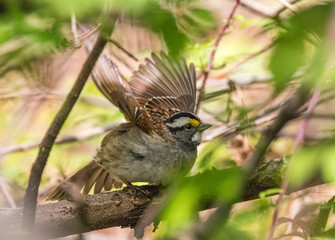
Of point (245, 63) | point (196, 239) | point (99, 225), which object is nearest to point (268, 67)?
point (196, 239)

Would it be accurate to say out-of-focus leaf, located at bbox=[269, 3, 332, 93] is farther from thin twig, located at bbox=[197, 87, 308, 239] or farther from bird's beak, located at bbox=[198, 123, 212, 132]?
bird's beak, located at bbox=[198, 123, 212, 132]

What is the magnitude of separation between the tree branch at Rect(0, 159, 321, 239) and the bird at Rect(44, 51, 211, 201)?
0.18m

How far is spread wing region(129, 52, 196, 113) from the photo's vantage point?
4.01 meters

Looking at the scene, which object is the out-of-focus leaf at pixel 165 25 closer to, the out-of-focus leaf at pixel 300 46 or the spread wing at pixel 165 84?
the out-of-focus leaf at pixel 300 46

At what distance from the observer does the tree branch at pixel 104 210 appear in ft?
8.19

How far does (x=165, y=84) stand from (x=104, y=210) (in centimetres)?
153

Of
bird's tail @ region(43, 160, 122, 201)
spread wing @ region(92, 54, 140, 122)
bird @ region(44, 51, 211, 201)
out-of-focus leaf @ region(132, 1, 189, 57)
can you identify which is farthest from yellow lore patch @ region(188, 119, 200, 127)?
out-of-focus leaf @ region(132, 1, 189, 57)

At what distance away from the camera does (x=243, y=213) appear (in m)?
1.36

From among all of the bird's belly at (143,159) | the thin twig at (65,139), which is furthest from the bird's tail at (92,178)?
the thin twig at (65,139)

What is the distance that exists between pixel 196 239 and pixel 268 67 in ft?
1.37

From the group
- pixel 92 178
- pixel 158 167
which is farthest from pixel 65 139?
pixel 158 167

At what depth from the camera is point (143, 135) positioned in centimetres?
336

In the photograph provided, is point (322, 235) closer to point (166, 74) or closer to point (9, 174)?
point (166, 74)

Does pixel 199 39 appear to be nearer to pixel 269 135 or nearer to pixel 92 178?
pixel 269 135
